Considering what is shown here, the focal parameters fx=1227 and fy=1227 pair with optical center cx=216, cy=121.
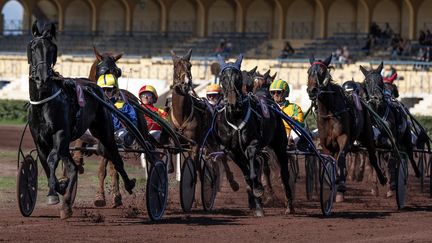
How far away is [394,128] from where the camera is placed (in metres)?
17.4

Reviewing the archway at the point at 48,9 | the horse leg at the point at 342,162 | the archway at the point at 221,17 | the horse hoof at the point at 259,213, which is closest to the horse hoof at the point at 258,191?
the horse hoof at the point at 259,213

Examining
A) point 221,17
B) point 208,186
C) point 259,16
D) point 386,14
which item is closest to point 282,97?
point 208,186

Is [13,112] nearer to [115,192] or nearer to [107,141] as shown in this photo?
[115,192]

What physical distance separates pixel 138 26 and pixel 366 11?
1108 cm

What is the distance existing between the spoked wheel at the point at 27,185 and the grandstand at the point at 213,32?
84.4 feet

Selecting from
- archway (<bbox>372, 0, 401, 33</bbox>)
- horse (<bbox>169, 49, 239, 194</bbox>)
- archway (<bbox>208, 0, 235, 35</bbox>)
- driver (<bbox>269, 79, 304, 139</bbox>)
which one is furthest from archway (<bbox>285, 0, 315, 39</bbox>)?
horse (<bbox>169, 49, 239, 194</bbox>)

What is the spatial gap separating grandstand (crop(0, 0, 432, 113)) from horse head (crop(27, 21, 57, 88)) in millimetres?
26023

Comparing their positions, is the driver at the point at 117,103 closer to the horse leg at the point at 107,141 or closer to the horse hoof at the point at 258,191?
the horse leg at the point at 107,141

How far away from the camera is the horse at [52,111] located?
11.7m

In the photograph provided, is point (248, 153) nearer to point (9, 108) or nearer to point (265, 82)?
point (265, 82)

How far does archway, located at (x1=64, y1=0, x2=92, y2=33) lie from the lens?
185 ft

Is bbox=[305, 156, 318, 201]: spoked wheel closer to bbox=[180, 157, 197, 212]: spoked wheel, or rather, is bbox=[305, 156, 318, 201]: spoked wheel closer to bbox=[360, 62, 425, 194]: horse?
bbox=[360, 62, 425, 194]: horse

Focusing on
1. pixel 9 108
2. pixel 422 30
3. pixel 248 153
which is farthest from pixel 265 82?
pixel 422 30

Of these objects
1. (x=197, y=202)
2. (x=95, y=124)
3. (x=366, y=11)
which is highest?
(x=366, y=11)
